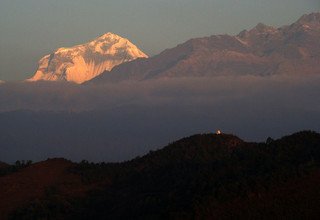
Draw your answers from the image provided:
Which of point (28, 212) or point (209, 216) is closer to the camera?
point (209, 216)

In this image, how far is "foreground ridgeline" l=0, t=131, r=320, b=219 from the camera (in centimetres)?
6862

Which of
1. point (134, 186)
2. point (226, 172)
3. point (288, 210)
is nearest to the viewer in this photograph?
point (288, 210)

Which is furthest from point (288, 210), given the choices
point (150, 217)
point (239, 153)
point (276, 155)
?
point (239, 153)

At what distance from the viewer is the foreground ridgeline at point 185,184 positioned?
6862 cm

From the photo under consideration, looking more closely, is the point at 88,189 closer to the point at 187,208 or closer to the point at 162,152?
the point at 162,152

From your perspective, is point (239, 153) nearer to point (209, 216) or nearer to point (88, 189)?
point (88, 189)

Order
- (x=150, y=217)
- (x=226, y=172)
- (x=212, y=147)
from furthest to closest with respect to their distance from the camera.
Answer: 1. (x=212, y=147)
2. (x=226, y=172)
3. (x=150, y=217)

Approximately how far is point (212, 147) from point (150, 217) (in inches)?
1423

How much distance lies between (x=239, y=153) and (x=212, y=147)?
14275 mm

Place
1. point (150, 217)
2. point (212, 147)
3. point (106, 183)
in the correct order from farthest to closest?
point (212, 147) < point (106, 183) < point (150, 217)

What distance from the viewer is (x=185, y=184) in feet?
267

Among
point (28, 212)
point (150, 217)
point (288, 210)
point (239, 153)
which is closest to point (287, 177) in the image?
point (288, 210)

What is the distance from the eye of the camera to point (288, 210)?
66.6m

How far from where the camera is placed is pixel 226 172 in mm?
81625
